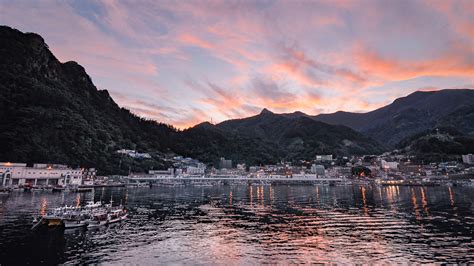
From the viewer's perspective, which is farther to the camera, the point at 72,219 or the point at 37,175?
the point at 37,175

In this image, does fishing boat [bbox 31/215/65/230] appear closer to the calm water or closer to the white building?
the calm water

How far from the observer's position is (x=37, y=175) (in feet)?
372

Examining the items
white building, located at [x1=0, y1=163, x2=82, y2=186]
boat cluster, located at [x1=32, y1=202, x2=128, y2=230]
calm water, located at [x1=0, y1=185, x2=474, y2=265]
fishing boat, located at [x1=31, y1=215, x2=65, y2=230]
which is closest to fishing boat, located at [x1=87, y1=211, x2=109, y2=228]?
boat cluster, located at [x1=32, y1=202, x2=128, y2=230]

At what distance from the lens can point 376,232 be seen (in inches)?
1443

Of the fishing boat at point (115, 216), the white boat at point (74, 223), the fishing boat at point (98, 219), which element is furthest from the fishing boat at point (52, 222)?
the fishing boat at point (115, 216)

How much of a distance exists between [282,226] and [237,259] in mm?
16669

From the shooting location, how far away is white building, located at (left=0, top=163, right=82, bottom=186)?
4095 inches

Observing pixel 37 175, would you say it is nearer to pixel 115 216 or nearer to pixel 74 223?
pixel 115 216

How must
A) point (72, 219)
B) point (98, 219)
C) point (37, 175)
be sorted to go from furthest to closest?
point (37, 175) < point (98, 219) < point (72, 219)

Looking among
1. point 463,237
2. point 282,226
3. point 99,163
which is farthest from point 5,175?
point 463,237

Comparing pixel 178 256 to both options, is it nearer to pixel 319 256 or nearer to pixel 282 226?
pixel 319 256

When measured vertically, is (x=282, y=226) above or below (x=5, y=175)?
below

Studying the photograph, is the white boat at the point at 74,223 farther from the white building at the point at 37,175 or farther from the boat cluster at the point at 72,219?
the white building at the point at 37,175

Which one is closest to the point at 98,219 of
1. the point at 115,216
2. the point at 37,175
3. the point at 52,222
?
the point at 115,216
